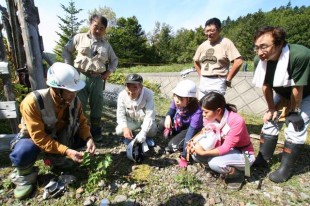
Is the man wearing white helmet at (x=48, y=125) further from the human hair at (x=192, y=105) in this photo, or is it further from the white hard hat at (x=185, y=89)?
the human hair at (x=192, y=105)

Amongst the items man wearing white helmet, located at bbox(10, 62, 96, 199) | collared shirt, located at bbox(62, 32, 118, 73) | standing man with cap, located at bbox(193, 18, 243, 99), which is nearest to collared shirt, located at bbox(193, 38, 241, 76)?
standing man with cap, located at bbox(193, 18, 243, 99)

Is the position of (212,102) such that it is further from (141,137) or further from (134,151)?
(134,151)

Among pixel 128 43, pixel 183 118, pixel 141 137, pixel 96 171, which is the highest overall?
pixel 128 43

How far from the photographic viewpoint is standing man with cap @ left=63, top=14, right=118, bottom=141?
3799 millimetres

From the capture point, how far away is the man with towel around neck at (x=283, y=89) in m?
2.58

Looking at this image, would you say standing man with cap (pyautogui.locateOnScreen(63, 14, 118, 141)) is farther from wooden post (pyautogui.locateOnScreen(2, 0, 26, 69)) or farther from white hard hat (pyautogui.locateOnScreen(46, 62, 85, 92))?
white hard hat (pyautogui.locateOnScreen(46, 62, 85, 92))

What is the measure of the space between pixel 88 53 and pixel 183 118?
184 centimetres

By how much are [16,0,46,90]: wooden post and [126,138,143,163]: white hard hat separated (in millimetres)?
1816

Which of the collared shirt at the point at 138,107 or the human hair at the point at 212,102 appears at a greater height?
the human hair at the point at 212,102

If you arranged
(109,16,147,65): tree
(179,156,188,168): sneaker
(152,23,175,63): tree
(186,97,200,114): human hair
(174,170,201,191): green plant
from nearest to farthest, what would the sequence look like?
(174,170,201,191): green plant
(179,156,188,168): sneaker
(186,97,200,114): human hair
(109,16,147,65): tree
(152,23,175,63): tree

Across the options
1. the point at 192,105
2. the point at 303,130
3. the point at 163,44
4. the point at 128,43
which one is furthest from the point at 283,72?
the point at 163,44

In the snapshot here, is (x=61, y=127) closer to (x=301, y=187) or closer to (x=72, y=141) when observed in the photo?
(x=72, y=141)

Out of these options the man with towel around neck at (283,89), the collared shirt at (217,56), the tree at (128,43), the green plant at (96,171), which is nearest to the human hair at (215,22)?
the collared shirt at (217,56)

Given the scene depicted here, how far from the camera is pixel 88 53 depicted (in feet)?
12.5
